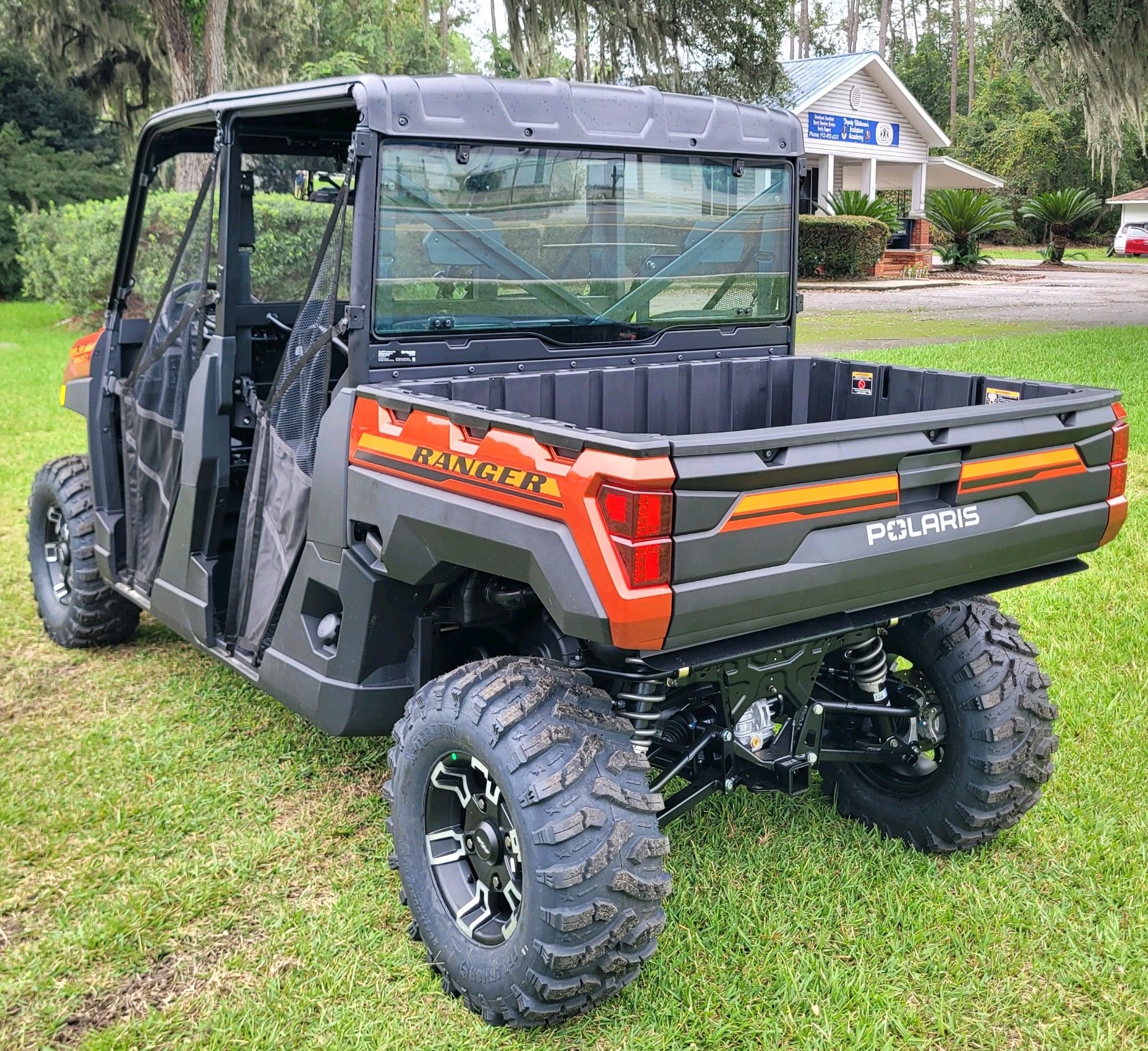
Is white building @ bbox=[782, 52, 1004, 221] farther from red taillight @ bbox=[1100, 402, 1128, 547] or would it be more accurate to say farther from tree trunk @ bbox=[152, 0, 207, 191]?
red taillight @ bbox=[1100, 402, 1128, 547]

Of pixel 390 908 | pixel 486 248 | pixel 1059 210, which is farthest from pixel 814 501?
pixel 1059 210

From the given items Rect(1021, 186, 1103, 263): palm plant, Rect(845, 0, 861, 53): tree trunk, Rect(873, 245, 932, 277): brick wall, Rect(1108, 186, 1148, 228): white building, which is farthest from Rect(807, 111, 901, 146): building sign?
Rect(845, 0, 861, 53): tree trunk

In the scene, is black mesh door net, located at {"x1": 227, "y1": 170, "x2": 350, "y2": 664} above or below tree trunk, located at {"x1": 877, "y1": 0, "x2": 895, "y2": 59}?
below

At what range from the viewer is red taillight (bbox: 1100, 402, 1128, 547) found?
3250mm

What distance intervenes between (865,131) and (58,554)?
31137 mm

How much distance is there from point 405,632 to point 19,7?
19520 millimetres

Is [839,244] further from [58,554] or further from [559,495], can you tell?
[559,495]

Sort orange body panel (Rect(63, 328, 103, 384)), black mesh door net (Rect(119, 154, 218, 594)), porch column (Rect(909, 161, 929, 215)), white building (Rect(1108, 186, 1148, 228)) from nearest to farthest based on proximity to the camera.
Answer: black mesh door net (Rect(119, 154, 218, 594)) < orange body panel (Rect(63, 328, 103, 384)) < porch column (Rect(909, 161, 929, 215)) < white building (Rect(1108, 186, 1148, 228))

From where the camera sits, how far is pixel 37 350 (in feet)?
49.3

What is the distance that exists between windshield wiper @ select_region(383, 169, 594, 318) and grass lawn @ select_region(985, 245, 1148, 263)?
33414 mm

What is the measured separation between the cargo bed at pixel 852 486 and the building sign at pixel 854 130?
2890 cm

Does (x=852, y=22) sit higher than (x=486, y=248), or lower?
higher

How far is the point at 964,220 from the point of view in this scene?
90.5 ft

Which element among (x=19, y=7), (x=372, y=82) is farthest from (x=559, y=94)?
(x=19, y=7)
